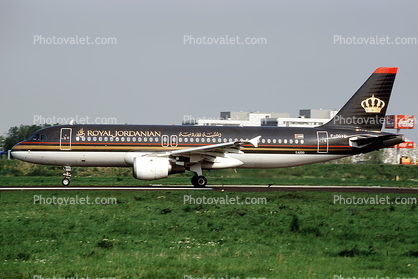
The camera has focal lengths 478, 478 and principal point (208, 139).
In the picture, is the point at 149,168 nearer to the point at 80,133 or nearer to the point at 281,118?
the point at 80,133

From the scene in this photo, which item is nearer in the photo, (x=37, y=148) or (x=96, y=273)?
(x=96, y=273)

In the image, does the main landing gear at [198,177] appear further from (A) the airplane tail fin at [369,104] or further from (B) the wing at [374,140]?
(B) the wing at [374,140]

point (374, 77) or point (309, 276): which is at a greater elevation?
point (374, 77)

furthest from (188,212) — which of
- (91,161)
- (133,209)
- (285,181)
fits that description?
(285,181)

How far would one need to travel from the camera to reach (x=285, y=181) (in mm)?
39094

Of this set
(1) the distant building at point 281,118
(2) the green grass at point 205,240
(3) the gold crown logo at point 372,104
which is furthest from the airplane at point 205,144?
(1) the distant building at point 281,118

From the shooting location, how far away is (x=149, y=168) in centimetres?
2894

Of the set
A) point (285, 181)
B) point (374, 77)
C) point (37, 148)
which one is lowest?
point (285, 181)

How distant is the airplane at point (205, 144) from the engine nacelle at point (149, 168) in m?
0.06

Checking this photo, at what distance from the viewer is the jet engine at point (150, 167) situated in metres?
28.9

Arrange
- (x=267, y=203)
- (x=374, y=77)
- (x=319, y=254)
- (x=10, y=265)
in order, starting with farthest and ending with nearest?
(x=374, y=77) → (x=267, y=203) → (x=319, y=254) → (x=10, y=265)

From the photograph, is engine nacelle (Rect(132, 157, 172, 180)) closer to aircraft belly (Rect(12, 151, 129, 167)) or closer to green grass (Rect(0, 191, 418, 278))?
aircraft belly (Rect(12, 151, 129, 167))

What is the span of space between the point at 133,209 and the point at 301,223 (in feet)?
23.0

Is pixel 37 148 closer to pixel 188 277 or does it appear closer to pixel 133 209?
pixel 133 209
